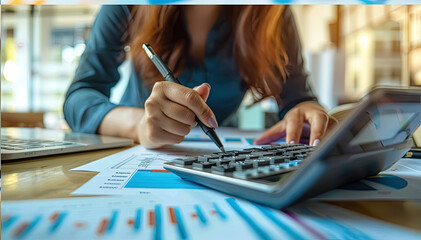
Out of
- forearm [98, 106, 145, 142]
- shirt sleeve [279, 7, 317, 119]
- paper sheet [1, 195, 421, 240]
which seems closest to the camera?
paper sheet [1, 195, 421, 240]

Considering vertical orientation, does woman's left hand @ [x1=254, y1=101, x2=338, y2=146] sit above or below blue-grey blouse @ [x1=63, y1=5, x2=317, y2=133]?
below

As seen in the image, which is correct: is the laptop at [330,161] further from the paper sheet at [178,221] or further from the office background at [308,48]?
the office background at [308,48]

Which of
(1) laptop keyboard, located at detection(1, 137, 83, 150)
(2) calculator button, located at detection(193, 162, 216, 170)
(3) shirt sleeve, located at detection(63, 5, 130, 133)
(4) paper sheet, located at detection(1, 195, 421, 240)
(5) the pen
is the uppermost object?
(3) shirt sleeve, located at detection(63, 5, 130, 133)

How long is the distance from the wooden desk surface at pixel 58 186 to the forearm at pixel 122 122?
24cm

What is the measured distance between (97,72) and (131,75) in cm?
17

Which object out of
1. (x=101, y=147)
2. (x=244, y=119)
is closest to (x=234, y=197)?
(x=101, y=147)

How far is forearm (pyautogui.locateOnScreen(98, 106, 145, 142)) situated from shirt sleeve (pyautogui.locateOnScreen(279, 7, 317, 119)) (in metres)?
0.43

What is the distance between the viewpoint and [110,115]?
701 mm

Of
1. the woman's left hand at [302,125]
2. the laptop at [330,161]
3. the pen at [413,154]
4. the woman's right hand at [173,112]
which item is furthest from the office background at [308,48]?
the laptop at [330,161]

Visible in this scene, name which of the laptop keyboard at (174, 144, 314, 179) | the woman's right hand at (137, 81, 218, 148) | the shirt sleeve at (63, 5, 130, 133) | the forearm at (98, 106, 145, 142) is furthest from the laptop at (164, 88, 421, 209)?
the shirt sleeve at (63, 5, 130, 133)

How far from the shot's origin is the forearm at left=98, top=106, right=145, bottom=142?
2.12ft

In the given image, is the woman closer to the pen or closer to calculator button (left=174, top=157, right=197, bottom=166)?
the pen

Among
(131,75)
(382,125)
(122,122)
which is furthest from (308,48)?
(382,125)

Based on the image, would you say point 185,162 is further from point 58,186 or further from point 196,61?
point 196,61
